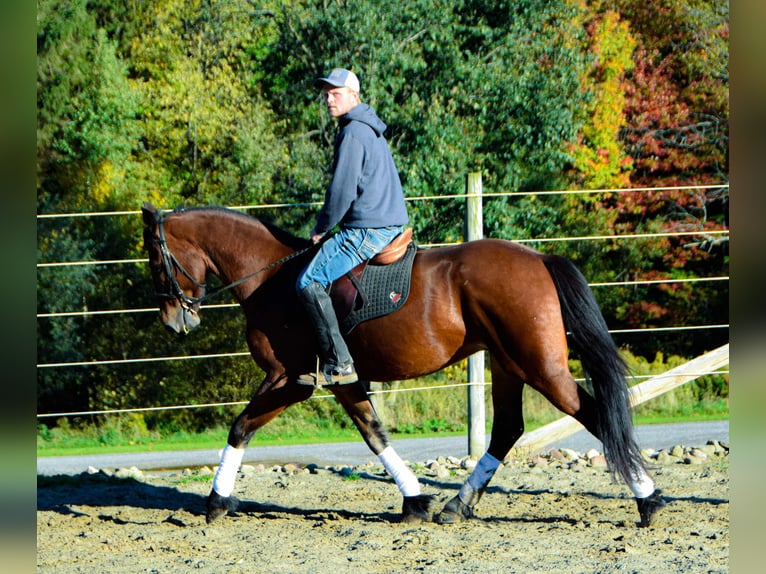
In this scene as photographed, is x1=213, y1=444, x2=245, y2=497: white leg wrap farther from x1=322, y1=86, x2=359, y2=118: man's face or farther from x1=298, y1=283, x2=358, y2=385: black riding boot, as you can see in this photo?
x1=322, y1=86, x2=359, y2=118: man's face

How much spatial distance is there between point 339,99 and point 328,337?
1.45 metres

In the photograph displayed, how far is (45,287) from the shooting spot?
12250mm

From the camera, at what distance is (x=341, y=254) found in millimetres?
5711

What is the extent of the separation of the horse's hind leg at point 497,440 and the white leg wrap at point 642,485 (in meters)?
0.85

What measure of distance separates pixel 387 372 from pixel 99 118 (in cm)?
966

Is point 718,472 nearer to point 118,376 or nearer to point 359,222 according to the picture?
point 359,222

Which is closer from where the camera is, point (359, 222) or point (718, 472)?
point (359, 222)

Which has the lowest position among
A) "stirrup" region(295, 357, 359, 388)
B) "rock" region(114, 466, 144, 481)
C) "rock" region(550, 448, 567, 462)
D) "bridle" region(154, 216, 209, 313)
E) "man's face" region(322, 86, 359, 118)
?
"rock" region(114, 466, 144, 481)

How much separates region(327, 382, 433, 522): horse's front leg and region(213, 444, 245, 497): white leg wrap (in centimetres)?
76

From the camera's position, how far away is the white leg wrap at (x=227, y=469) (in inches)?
239

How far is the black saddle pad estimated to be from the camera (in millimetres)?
5699

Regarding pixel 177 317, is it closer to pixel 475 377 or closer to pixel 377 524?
pixel 377 524

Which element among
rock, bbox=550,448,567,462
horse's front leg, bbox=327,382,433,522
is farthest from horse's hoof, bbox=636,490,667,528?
rock, bbox=550,448,567,462
